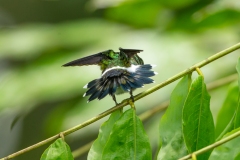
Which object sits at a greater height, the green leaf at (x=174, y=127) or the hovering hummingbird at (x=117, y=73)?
the hovering hummingbird at (x=117, y=73)

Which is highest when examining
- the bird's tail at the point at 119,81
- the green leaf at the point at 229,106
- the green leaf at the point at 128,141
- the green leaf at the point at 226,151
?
the bird's tail at the point at 119,81

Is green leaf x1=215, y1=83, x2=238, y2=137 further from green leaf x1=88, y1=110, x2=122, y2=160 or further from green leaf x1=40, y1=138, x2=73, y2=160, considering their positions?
green leaf x1=40, y1=138, x2=73, y2=160

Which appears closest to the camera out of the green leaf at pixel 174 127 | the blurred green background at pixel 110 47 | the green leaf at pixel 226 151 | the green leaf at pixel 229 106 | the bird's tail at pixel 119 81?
the green leaf at pixel 226 151

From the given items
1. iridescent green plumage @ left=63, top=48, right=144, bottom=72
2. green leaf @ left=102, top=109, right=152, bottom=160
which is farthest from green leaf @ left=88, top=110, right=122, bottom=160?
iridescent green plumage @ left=63, top=48, right=144, bottom=72

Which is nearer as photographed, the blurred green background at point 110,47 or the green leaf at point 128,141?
the green leaf at point 128,141

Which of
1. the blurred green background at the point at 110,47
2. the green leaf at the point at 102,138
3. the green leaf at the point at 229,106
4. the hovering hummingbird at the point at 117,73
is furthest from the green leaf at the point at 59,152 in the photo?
the blurred green background at the point at 110,47

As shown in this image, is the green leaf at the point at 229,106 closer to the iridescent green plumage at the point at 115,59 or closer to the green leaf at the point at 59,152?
the iridescent green plumage at the point at 115,59

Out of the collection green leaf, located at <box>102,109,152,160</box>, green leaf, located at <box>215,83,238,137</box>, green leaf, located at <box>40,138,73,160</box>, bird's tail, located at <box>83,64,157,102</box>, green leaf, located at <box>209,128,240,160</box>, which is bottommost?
green leaf, located at <box>209,128,240,160</box>
